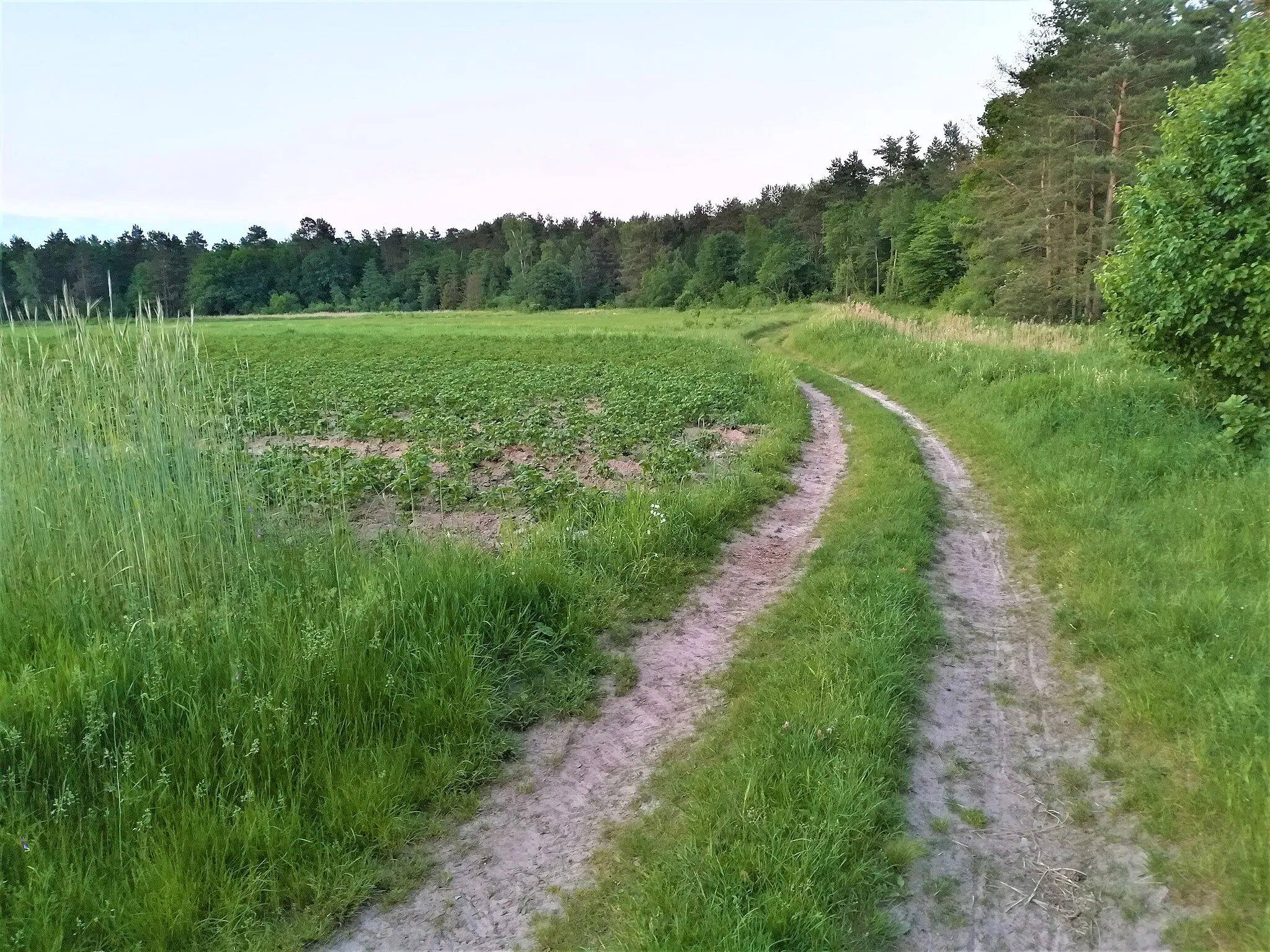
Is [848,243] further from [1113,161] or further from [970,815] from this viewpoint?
Answer: [970,815]

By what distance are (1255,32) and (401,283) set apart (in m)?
104

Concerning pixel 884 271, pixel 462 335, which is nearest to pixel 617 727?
pixel 462 335

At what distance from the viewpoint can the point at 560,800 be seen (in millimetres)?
4109

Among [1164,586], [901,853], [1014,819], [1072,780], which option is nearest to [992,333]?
[1164,586]

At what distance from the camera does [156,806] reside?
3543 millimetres

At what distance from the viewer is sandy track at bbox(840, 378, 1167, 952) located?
10.3 feet

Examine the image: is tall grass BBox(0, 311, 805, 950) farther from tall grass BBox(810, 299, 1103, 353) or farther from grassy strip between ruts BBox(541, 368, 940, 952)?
tall grass BBox(810, 299, 1103, 353)

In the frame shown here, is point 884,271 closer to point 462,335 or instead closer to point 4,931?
point 462,335

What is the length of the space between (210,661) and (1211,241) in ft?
38.1

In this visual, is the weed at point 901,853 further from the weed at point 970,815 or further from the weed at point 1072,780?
the weed at point 1072,780

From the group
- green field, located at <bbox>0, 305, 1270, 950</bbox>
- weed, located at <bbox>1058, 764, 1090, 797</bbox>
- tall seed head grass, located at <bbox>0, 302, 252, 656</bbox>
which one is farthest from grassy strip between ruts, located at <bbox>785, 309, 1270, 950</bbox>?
tall seed head grass, located at <bbox>0, 302, 252, 656</bbox>

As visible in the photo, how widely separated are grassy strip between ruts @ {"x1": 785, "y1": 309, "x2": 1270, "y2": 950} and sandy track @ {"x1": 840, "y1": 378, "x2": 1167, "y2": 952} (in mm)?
171

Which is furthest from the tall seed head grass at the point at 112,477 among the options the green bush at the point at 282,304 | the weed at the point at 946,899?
the green bush at the point at 282,304

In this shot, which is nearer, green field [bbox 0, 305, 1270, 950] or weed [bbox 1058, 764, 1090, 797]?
green field [bbox 0, 305, 1270, 950]
